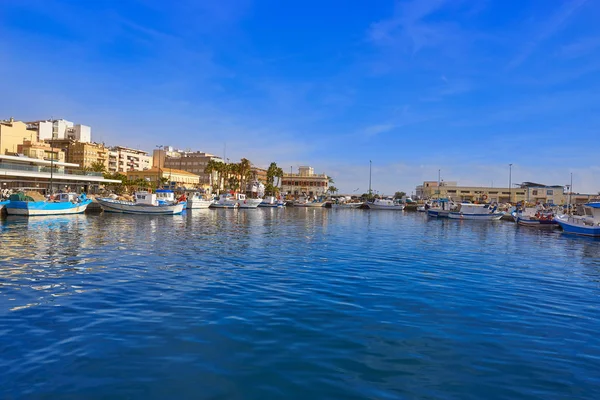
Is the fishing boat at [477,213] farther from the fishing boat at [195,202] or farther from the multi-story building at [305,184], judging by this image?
the multi-story building at [305,184]

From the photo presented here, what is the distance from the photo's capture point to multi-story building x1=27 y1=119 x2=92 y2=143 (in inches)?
5240

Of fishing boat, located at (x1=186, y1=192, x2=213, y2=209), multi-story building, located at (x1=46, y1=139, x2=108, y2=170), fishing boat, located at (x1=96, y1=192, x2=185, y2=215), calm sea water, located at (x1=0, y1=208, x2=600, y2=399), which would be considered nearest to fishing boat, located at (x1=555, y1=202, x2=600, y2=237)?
calm sea water, located at (x1=0, y1=208, x2=600, y2=399)

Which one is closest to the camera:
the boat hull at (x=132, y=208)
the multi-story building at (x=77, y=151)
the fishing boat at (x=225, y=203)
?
the boat hull at (x=132, y=208)

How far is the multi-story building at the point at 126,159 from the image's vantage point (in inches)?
5337

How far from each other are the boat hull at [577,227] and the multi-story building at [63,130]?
447ft

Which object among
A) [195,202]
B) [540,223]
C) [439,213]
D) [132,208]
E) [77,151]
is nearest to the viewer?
[132,208]

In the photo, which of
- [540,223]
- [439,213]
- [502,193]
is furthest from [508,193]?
[540,223]

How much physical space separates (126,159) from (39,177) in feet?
263

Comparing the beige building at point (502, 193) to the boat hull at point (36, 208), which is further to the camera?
the beige building at point (502, 193)

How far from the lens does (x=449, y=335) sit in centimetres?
969

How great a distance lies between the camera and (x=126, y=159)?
14262cm

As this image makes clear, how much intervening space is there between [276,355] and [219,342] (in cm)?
142

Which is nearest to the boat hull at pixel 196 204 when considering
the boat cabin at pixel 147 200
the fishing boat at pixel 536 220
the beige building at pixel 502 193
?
the boat cabin at pixel 147 200

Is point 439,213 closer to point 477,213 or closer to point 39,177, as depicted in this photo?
point 477,213
